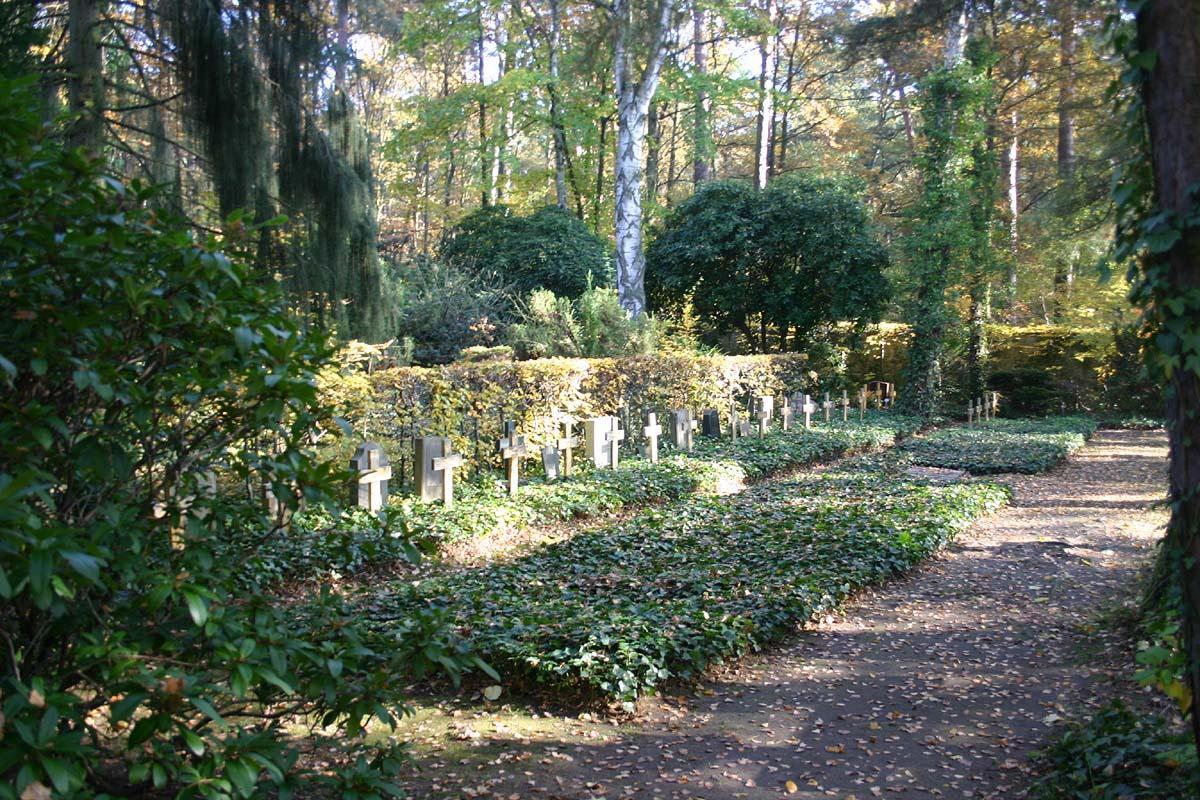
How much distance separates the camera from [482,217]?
24.1 m

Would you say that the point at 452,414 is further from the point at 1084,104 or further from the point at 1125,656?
the point at 1084,104

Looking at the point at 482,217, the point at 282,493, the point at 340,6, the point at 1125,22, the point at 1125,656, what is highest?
the point at 482,217

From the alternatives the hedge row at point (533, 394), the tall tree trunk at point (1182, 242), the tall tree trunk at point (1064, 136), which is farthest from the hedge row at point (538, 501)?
the tall tree trunk at point (1064, 136)

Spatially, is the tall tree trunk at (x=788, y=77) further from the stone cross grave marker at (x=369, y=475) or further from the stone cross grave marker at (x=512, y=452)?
the stone cross grave marker at (x=369, y=475)

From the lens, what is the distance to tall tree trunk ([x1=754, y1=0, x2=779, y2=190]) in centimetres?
2989

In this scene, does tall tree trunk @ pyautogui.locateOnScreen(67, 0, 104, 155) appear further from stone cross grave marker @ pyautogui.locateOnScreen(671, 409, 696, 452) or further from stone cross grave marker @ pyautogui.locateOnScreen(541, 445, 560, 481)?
stone cross grave marker @ pyautogui.locateOnScreen(671, 409, 696, 452)

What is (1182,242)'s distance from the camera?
2.78 metres

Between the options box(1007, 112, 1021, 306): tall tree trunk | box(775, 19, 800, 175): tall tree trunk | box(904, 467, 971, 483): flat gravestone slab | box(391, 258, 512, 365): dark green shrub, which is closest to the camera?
box(904, 467, 971, 483): flat gravestone slab

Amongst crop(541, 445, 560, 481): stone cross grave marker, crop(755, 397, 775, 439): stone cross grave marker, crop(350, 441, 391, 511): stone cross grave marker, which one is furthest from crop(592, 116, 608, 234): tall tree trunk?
crop(350, 441, 391, 511): stone cross grave marker

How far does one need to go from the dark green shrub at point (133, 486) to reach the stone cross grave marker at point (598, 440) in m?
9.43

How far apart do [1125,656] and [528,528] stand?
18.7 feet

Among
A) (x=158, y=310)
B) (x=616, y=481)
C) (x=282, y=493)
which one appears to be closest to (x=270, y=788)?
(x=282, y=493)

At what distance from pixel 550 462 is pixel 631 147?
10393 millimetres

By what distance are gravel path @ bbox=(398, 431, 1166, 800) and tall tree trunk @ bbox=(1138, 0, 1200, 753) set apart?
4.77 ft
